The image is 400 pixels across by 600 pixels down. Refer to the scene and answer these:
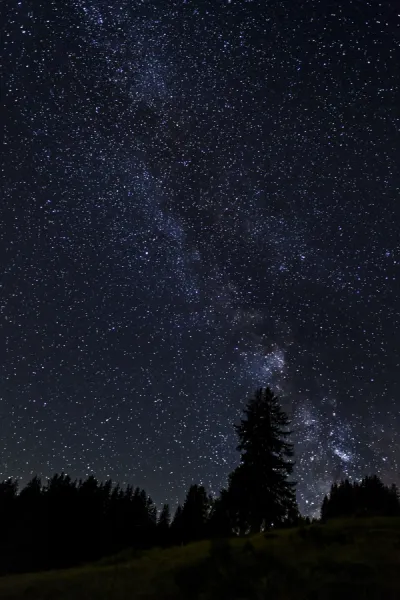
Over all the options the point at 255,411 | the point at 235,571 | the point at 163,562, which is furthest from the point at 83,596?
the point at 255,411

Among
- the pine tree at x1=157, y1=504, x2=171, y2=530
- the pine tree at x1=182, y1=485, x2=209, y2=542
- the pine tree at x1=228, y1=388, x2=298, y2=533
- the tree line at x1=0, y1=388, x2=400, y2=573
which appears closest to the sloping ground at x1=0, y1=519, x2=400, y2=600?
the tree line at x1=0, y1=388, x2=400, y2=573

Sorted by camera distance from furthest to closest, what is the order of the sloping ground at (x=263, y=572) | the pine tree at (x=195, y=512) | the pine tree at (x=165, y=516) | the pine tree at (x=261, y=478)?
the pine tree at (x=165, y=516), the pine tree at (x=195, y=512), the pine tree at (x=261, y=478), the sloping ground at (x=263, y=572)

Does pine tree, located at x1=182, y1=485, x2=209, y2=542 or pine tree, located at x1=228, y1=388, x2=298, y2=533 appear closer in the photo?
pine tree, located at x1=228, y1=388, x2=298, y2=533

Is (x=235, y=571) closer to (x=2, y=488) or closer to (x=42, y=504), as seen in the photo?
(x=42, y=504)

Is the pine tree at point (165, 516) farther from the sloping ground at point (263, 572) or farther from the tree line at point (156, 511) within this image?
the sloping ground at point (263, 572)

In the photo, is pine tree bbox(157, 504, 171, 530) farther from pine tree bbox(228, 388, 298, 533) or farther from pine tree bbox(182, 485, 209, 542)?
pine tree bbox(228, 388, 298, 533)

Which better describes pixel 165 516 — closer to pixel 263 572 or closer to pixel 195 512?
pixel 195 512

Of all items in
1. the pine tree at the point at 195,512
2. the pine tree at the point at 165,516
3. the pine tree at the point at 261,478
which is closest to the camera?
the pine tree at the point at 261,478

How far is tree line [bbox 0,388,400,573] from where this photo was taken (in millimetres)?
27438

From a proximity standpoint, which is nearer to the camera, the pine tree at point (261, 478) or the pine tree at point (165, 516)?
the pine tree at point (261, 478)

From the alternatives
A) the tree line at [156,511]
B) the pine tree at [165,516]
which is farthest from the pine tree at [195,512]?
the pine tree at [165,516]

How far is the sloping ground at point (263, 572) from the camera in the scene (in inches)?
308

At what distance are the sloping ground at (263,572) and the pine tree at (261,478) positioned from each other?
14.0 m

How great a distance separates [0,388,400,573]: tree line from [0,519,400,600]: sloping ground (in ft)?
13.2
